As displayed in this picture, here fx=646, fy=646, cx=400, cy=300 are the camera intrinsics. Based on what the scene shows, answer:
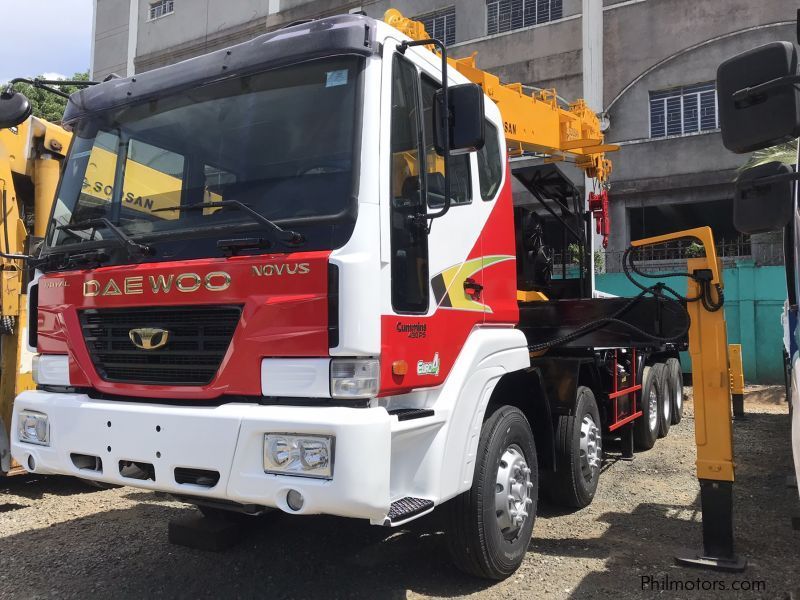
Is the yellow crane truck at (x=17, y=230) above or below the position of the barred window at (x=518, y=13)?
below

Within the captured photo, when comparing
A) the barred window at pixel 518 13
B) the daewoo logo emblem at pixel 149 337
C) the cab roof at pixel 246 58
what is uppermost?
the barred window at pixel 518 13

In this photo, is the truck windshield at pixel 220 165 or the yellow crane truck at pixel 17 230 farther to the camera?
the yellow crane truck at pixel 17 230

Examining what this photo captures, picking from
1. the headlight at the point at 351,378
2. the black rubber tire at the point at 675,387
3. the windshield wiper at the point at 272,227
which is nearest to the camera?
the headlight at the point at 351,378

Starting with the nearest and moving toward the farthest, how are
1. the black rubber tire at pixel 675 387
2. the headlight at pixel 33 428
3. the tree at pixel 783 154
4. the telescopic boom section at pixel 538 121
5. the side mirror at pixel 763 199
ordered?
1. the side mirror at pixel 763 199
2. the headlight at pixel 33 428
3. the telescopic boom section at pixel 538 121
4. the black rubber tire at pixel 675 387
5. the tree at pixel 783 154

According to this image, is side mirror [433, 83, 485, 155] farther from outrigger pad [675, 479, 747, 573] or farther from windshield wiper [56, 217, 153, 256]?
outrigger pad [675, 479, 747, 573]

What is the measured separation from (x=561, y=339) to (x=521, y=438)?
42.5 inches

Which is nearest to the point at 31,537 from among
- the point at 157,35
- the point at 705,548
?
the point at 705,548

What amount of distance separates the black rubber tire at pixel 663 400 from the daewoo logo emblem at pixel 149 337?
6.55 metres

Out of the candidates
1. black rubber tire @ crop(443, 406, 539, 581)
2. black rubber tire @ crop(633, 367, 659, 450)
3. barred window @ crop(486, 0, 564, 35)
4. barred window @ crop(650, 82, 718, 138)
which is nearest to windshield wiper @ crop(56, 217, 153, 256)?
black rubber tire @ crop(443, 406, 539, 581)

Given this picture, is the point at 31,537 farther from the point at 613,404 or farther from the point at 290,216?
the point at 613,404

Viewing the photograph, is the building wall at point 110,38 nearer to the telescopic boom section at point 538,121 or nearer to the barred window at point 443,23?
the barred window at point 443,23

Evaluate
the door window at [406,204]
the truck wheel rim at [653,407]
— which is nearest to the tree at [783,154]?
the truck wheel rim at [653,407]

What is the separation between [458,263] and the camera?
3471 mm

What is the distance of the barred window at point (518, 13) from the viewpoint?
19625mm
